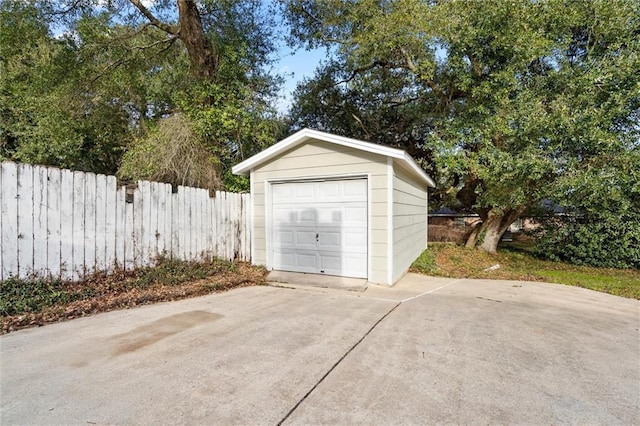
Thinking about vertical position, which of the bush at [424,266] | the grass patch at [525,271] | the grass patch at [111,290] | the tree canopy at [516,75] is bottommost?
the grass patch at [525,271]

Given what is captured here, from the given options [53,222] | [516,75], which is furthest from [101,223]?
[516,75]

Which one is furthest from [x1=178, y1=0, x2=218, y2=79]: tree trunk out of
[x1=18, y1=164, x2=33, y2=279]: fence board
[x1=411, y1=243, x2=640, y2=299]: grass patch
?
[x1=411, y1=243, x2=640, y2=299]: grass patch

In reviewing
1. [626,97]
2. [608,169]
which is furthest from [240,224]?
[626,97]

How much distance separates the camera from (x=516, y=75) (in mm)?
8836

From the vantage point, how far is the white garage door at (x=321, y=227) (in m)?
6.36

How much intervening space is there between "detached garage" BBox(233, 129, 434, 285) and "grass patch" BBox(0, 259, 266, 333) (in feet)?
3.34

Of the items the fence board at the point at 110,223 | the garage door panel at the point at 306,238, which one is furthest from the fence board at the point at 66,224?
the garage door panel at the point at 306,238

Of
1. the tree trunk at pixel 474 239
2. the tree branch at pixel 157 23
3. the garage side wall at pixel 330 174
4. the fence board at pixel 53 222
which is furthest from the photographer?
the tree trunk at pixel 474 239

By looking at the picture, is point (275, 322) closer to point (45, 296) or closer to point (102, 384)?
point (102, 384)

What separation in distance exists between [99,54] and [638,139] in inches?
609

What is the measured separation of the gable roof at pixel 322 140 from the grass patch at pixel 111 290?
2.32 meters

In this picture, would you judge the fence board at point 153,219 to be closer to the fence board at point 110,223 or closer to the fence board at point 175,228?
the fence board at point 175,228

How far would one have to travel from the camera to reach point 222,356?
9.83 feet

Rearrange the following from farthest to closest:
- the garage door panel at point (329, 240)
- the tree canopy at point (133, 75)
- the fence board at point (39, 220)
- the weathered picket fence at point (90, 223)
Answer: the tree canopy at point (133, 75)
the garage door panel at point (329, 240)
the fence board at point (39, 220)
the weathered picket fence at point (90, 223)
